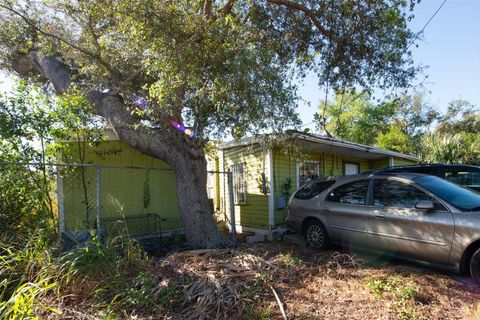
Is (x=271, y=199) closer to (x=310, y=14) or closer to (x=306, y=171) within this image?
(x=306, y=171)

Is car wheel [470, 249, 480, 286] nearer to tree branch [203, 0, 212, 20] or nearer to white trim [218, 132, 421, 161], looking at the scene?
white trim [218, 132, 421, 161]

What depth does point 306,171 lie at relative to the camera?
1132 cm

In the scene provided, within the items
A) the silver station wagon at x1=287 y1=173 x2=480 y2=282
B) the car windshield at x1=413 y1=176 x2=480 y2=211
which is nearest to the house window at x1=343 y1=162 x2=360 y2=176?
the silver station wagon at x1=287 y1=173 x2=480 y2=282

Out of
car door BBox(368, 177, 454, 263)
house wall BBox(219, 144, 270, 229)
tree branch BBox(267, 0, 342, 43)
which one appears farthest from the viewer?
house wall BBox(219, 144, 270, 229)

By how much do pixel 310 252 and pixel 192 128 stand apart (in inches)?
141

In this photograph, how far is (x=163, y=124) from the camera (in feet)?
22.5

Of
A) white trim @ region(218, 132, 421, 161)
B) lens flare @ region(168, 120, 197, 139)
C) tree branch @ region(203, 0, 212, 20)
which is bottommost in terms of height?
white trim @ region(218, 132, 421, 161)

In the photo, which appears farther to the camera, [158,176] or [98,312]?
[158,176]

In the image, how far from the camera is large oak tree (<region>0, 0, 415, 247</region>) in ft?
20.3

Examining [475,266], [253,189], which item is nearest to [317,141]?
[253,189]

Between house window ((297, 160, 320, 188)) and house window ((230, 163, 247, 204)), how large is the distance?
1.77 metres

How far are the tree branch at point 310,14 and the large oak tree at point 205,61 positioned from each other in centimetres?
3

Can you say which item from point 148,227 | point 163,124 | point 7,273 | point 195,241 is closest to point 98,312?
point 7,273

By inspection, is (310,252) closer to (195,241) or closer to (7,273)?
(195,241)
